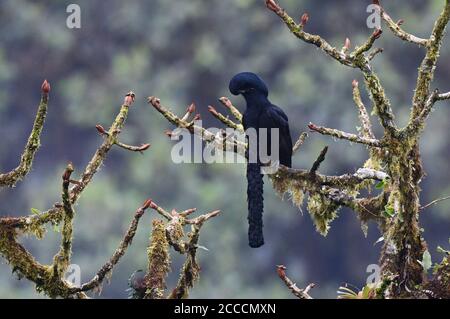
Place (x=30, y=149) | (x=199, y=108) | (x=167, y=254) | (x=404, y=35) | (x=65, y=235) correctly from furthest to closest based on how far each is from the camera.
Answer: (x=199, y=108)
(x=404, y=35)
(x=167, y=254)
(x=30, y=149)
(x=65, y=235)

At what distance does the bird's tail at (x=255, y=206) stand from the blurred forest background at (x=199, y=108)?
10.7 meters

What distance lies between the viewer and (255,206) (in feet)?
16.7

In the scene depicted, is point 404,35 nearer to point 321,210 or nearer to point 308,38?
point 308,38

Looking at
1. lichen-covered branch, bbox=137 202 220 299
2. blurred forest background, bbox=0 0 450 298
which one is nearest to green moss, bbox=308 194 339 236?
lichen-covered branch, bbox=137 202 220 299

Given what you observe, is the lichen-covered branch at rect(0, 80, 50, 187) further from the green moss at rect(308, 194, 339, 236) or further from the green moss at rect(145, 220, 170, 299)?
the green moss at rect(308, 194, 339, 236)

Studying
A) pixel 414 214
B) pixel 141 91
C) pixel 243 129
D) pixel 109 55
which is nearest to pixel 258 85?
pixel 243 129

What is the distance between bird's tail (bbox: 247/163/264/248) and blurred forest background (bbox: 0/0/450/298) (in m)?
10.7

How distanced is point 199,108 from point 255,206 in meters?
13.8

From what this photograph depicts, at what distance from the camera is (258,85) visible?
17.5ft

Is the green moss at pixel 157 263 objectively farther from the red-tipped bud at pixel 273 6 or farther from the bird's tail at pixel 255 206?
the red-tipped bud at pixel 273 6

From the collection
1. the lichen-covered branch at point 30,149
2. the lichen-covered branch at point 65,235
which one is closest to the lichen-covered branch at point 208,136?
the lichen-covered branch at point 30,149

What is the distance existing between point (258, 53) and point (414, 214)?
14.4 meters

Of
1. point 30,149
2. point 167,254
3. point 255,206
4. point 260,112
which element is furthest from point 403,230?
point 30,149
